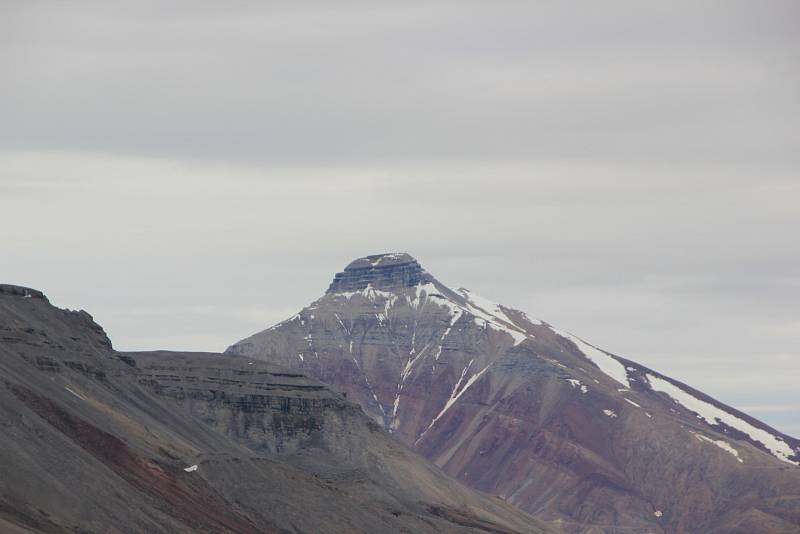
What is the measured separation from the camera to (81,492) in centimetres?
16550

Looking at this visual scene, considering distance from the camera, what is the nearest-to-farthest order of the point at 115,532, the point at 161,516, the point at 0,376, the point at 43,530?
the point at 43,530, the point at 115,532, the point at 161,516, the point at 0,376

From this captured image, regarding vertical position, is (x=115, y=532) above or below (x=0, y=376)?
below

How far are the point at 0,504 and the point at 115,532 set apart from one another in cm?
1463

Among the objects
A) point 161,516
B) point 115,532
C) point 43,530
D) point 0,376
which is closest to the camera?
point 43,530

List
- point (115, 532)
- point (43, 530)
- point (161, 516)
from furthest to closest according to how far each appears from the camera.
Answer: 1. point (161, 516)
2. point (115, 532)
3. point (43, 530)

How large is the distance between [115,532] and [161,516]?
13.9 metres

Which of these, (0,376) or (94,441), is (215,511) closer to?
(94,441)

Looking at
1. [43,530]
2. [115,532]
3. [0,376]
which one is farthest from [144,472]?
[43,530]

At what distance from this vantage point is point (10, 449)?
6368 inches

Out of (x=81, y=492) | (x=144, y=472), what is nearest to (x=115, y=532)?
(x=81, y=492)

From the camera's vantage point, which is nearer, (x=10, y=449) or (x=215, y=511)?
(x=10, y=449)

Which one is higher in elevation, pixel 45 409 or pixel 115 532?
pixel 45 409

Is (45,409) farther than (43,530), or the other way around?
(45,409)

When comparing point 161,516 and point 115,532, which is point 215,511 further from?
point 115,532
